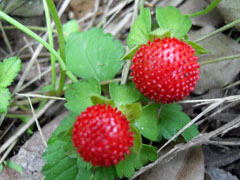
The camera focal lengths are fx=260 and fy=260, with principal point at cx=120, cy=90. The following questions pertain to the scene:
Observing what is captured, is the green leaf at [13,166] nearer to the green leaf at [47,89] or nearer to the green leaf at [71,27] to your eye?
the green leaf at [47,89]

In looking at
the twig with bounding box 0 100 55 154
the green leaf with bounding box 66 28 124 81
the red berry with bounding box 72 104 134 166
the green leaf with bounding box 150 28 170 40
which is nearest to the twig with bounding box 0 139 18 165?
the twig with bounding box 0 100 55 154

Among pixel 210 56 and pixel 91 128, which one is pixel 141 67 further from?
pixel 210 56

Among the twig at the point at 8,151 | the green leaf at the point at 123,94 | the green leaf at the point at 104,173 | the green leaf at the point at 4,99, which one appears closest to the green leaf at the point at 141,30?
the green leaf at the point at 123,94

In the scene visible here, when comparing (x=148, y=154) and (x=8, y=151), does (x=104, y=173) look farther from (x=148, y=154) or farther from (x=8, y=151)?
(x=8, y=151)

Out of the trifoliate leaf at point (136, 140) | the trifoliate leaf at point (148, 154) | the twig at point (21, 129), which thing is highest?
the trifoliate leaf at point (136, 140)

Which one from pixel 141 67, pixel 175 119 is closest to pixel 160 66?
pixel 141 67

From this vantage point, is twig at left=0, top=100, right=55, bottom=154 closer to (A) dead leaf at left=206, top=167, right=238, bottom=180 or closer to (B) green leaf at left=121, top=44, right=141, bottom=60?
(B) green leaf at left=121, top=44, right=141, bottom=60
